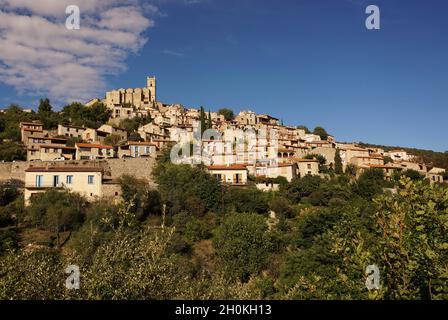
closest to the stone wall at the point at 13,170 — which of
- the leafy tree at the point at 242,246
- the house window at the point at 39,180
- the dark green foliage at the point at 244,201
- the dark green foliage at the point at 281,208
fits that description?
the house window at the point at 39,180

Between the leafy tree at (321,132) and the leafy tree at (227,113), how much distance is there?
2002 cm

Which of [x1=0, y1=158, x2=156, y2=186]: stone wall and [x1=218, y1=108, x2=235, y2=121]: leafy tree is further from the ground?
[x1=218, y1=108, x2=235, y2=121]: leafy tree

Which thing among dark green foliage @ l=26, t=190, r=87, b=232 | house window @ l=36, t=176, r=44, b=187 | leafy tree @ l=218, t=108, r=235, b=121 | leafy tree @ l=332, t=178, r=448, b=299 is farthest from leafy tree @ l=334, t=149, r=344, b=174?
leafy tree @ l=332, t=178, r=448, b=299

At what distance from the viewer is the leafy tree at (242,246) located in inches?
1103

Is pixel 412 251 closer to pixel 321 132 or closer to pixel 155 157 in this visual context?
pixel 155 157

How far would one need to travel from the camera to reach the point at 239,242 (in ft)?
95.2

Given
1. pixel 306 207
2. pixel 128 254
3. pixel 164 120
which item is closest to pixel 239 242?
pixel 306 207

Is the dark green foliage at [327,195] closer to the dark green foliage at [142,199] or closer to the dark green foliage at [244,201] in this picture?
the dark green foliage at [244,201]

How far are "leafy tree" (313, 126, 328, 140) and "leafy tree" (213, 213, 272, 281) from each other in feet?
175

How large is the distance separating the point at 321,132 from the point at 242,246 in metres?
59.1

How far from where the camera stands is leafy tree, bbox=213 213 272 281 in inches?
1103

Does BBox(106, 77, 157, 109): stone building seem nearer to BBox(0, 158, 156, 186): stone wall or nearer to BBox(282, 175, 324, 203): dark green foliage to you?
BBox(0, 158, 156, 186): stone wall
